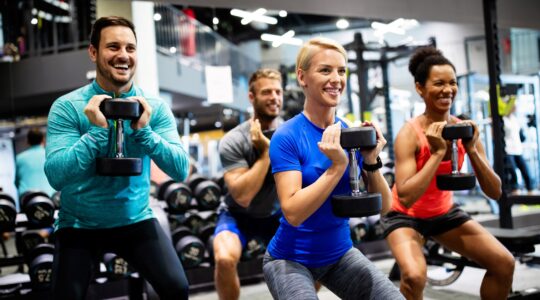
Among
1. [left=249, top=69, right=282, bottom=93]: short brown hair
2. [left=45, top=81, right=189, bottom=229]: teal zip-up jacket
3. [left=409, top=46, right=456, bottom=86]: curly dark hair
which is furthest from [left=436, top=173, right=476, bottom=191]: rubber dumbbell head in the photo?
[left=45, top=81, right=189, bottom=229]: teal zip-up jacket

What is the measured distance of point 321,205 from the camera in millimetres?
1735

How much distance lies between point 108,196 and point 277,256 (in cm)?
76

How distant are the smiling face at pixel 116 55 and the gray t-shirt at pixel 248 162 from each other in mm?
945

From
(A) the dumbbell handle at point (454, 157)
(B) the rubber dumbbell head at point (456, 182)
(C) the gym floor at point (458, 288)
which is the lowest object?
(C) the gym floor at point (458, 288)

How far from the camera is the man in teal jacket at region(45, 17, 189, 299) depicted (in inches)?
76.6

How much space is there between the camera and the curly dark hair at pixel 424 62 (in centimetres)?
261

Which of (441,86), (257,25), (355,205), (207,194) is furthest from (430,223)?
(257,25)

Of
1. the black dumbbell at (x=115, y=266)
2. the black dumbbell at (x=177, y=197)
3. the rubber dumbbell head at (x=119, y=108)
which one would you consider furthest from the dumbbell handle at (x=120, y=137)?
the black dumbbell at (x=177, y=197)

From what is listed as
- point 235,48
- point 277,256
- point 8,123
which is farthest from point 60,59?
point 277,256

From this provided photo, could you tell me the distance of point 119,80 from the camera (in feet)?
6.72

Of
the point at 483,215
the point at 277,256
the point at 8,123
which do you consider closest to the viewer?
the point at 277,256

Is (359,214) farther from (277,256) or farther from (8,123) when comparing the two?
(8,123)

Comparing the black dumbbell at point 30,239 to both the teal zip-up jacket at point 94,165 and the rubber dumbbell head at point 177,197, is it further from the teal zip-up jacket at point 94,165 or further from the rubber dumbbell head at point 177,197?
the teal zip-up jacket at point 94,165

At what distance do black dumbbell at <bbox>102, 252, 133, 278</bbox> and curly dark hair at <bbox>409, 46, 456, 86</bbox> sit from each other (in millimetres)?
2409
